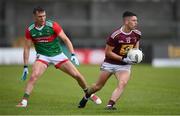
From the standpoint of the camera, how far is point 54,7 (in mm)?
57281

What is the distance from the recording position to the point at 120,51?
1683 cm

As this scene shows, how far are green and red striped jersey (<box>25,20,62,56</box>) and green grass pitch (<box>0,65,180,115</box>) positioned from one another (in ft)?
4.75

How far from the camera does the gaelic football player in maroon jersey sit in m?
16.6

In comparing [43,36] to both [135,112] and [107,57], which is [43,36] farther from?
[135,112]

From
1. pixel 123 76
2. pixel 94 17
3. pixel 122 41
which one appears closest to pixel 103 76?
pixel 123 76

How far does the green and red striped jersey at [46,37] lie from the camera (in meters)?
17.2

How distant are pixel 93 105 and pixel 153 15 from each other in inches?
1581

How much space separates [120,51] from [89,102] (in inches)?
114

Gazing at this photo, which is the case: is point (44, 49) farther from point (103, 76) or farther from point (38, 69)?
point (103, 76)

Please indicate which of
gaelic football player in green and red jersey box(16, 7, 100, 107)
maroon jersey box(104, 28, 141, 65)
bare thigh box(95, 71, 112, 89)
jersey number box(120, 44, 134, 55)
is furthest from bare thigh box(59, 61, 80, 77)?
jersey number box(120, 44, 134, 55)

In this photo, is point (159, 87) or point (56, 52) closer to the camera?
point (56, 52)

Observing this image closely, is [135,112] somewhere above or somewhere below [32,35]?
below

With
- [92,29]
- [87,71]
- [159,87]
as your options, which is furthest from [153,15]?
[159,87]

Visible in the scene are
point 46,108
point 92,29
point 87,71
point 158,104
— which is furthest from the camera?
point 92,29
